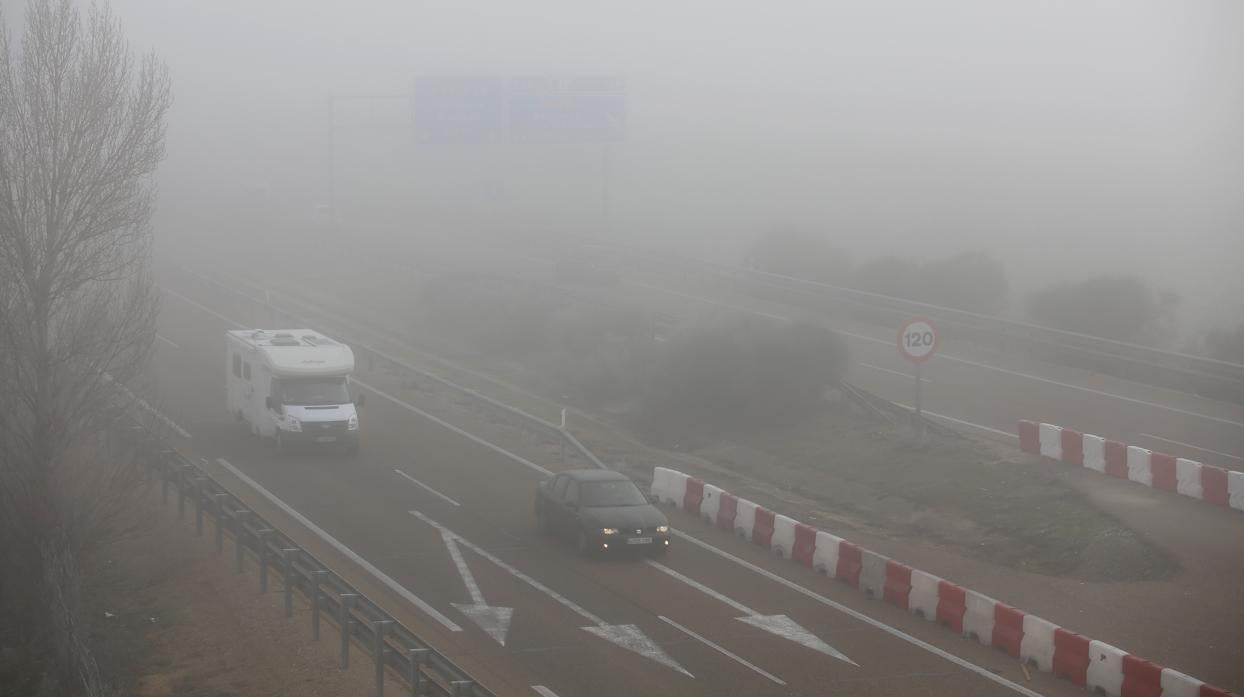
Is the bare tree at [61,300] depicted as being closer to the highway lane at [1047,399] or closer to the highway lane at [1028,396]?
the highway lane at [1028,396]

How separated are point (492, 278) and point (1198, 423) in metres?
30.0

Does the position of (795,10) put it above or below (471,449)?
above

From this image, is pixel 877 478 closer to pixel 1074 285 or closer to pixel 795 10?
pixel 1074 285

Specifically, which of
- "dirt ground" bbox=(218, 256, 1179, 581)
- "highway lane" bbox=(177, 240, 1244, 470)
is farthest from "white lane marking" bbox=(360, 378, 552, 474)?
"highway lane" bbox=(177, 240, 1244, 470)

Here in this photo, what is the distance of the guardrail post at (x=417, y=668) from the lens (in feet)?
43.2

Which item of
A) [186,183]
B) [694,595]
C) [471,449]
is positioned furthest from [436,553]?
[186,183]

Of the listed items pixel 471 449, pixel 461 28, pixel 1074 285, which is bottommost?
pixel 471 449

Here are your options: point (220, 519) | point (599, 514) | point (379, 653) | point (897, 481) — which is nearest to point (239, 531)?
point (220, 519)

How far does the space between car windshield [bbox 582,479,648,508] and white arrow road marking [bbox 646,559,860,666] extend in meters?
2.67

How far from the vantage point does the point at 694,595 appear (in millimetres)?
18562

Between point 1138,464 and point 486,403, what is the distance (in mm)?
17106

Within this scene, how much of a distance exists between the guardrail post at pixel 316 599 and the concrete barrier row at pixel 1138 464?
1500 cm

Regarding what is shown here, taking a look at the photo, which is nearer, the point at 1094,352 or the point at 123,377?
the point at 123,377

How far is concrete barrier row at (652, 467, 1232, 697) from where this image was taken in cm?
1387
